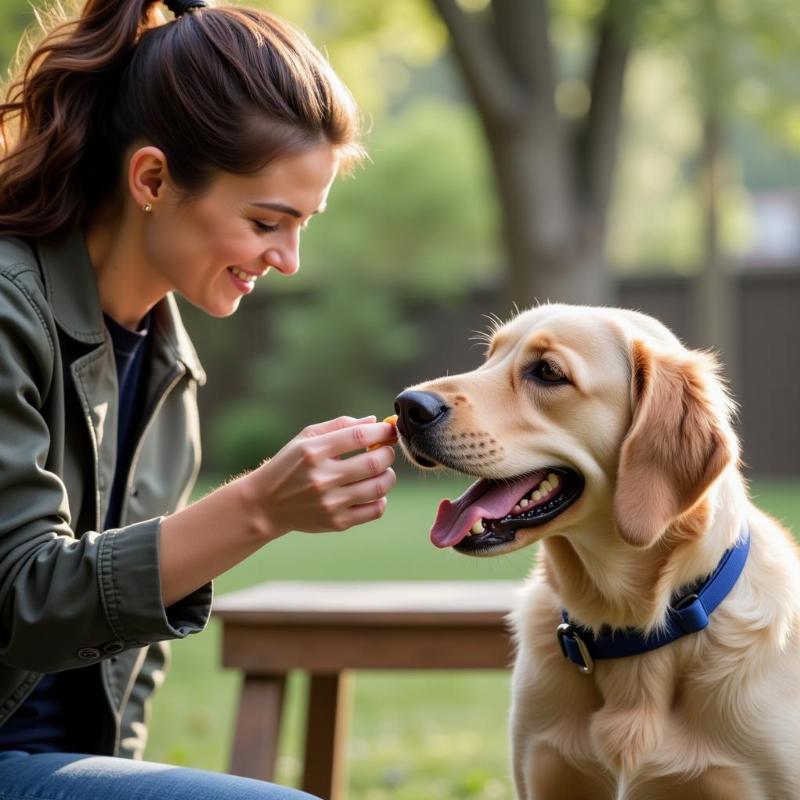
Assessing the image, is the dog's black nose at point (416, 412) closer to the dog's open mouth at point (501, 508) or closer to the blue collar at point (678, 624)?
the dog's open mouth at point (501, 508)

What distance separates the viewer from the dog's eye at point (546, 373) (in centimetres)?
257

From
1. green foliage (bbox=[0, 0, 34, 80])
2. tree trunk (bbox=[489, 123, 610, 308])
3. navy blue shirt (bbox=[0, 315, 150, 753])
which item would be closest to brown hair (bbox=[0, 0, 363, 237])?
navy blue shirt (bbox=[0, 315, 150, 753])

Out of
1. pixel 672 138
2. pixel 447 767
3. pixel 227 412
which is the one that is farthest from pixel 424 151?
pixel 447 767

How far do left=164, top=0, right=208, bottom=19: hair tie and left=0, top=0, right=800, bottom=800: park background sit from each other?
909 millimetres

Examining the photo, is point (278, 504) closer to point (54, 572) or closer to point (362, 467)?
point (362, 467)

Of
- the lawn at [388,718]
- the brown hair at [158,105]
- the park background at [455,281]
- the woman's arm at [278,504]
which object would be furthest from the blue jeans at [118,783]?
the park background at [455,281]

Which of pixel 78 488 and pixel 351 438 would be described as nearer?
pixel 351 438

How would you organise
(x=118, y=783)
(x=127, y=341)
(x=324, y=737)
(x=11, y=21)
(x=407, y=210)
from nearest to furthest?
1. (x=118, y=783)
2. (x=127, y=341)
3. (x=324, y=737)
4. (x=11, y=21)
5. (x=407, y=210)

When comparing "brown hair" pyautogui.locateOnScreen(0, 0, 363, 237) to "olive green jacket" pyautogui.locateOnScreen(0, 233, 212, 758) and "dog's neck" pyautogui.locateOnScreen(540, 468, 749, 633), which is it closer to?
"olive green jacket" pyautogui.locateOnScreen(0, 233, 212, 758)

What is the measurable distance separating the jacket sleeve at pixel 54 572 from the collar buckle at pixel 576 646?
77 cm

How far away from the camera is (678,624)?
245 cm

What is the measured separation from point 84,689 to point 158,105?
4.02 ft

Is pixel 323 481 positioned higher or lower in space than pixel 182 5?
lower

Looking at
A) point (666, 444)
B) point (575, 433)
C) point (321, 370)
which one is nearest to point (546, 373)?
point (575, 433)
